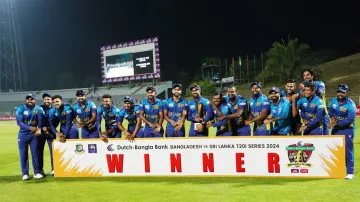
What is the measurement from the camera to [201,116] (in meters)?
8.80

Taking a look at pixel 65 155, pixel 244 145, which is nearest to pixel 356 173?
pixel 244 145

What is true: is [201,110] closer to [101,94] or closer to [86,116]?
[86,116]

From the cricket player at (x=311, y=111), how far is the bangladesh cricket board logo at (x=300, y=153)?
1.27 feet

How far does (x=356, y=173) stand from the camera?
7836mm

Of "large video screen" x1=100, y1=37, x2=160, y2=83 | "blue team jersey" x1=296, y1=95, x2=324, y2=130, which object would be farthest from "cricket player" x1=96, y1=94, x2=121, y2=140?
"large video screen" x1=100, y1=37, x2=160, y2=83

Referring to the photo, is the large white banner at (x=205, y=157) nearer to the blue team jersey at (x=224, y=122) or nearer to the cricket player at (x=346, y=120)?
the cricket player at (x=346, y=120)

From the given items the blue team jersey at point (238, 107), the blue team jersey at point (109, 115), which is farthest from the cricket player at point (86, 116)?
the blue team jersey at point (238, 107)

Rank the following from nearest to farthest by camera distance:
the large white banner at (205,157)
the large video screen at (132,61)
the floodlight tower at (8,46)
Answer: the large white banner at (205,157) → the large video screen at (132,61) → the floodlight tower at (8,46)

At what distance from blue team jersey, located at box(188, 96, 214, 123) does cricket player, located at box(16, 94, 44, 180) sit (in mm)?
3542

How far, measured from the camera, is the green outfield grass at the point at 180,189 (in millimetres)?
6273

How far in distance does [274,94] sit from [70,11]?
→ 84.7 m

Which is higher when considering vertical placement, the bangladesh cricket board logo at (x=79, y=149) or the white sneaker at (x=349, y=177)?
the bangladesh cricket board logo at (x=79, y=149)

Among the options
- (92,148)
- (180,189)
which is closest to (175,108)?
(92,148)

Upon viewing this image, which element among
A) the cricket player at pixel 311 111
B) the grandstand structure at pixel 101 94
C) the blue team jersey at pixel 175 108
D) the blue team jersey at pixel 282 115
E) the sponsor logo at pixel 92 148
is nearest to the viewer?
the cricket player at pixel 311 111
